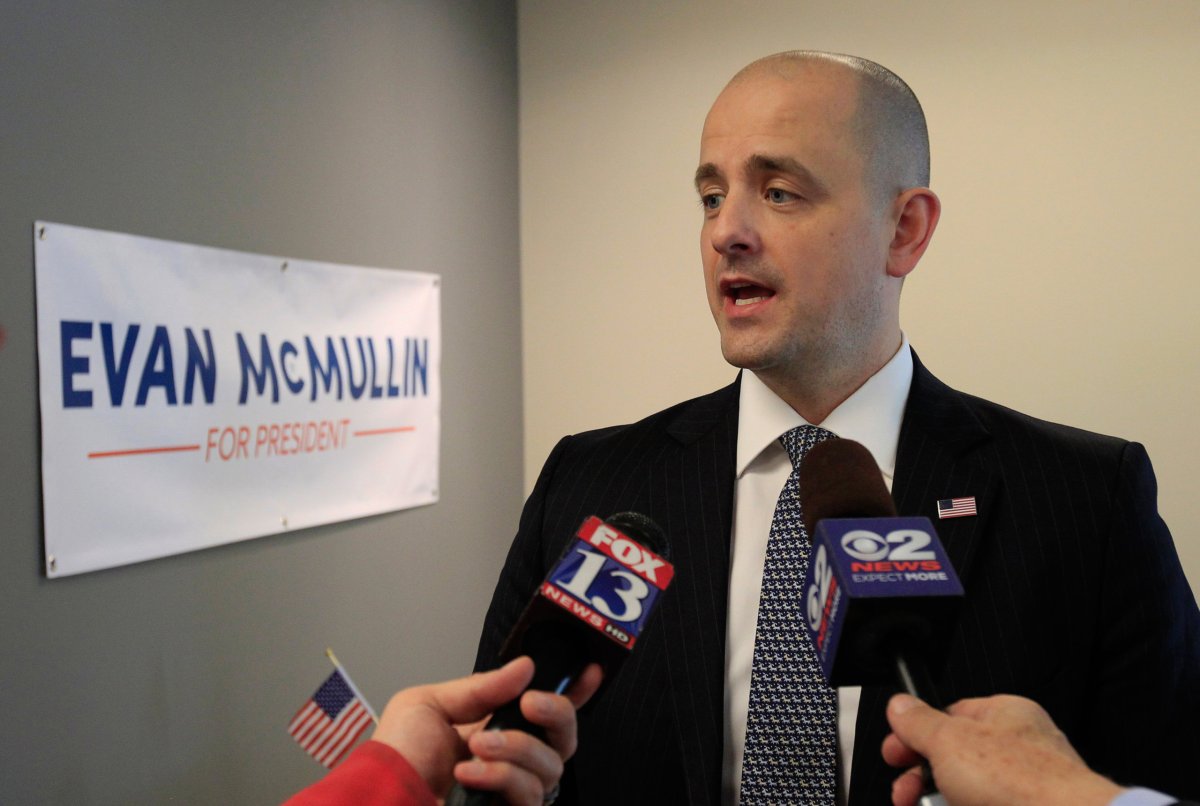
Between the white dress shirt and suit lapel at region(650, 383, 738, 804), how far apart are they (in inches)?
0.8

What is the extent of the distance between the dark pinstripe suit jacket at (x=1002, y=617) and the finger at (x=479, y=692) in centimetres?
41

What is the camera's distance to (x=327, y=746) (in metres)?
2.25

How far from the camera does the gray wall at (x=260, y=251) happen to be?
1847mm

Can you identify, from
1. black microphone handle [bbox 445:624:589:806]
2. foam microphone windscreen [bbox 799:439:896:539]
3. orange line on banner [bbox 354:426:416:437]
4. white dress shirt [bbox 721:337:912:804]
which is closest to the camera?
black microphone handle [bbox 445:624:589:806]

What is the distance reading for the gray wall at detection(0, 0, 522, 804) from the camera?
185cm

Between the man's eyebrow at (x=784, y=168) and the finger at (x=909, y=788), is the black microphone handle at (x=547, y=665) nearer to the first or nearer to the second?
the finger at (x=909, y=788)

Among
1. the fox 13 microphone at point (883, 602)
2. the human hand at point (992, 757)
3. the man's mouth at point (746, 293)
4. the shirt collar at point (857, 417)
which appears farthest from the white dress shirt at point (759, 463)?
the human hand at point (992, 757)

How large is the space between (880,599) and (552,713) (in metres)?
0.27

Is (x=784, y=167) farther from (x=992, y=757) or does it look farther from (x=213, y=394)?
(x=213, y=394)

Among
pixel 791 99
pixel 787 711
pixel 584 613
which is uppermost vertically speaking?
pixel 791 99

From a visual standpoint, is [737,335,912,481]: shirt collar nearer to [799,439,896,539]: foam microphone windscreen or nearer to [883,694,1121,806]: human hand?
[799,439,896,539]: foam microphone windscreen

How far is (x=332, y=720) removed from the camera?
2.26 m

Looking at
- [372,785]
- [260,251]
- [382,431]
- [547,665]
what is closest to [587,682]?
[547,665]

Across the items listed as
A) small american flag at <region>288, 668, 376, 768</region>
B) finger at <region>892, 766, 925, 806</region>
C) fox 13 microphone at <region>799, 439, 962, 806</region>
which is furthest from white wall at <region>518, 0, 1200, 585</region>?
finger at <region>892, 766, 925, 806</region>
